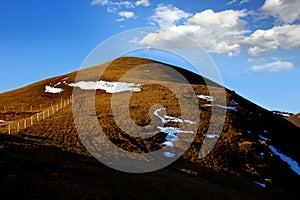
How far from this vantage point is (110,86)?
276 feet

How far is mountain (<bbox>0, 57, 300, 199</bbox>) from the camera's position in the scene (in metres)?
27.6

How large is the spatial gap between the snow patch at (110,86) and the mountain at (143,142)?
26 centimetres

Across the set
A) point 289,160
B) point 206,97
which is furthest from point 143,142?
point 206,97

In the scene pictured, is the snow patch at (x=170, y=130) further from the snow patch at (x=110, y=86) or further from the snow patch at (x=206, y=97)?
the snow patch at (x=110, y=86)

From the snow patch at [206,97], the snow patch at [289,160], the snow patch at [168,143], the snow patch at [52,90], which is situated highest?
the snow patch at [52,90]

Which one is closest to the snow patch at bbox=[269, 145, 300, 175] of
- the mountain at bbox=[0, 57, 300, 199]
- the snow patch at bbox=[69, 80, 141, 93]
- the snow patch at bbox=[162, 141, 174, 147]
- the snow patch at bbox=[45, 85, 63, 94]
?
the mountain at bbox=[0, 57, 300, 199]

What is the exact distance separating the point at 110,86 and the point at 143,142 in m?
35.3

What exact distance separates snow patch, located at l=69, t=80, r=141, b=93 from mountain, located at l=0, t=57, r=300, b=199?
26 centimetres

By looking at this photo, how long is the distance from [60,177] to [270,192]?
28.7 metres

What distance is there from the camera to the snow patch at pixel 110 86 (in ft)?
264

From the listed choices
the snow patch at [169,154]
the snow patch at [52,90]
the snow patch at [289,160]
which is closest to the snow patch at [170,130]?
the snow patch at [169,154]

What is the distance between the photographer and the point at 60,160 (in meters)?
31.5

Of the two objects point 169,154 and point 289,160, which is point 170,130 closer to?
point 169,154

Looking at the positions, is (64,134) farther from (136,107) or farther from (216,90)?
(216,90)
